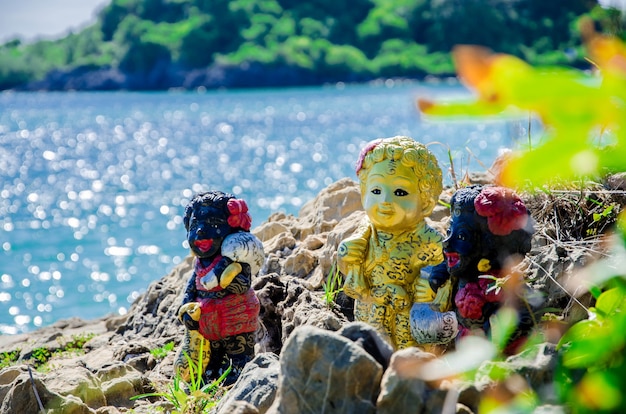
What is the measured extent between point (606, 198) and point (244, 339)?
2263 millimetres

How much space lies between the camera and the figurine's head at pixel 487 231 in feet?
12.1

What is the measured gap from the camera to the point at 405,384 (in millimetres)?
2629

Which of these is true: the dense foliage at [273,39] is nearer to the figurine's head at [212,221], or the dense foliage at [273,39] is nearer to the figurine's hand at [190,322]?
the figurine's head at [212,221]

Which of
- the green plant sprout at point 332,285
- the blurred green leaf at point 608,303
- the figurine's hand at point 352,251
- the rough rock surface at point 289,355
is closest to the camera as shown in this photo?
the blurred green leaf at point 608,303

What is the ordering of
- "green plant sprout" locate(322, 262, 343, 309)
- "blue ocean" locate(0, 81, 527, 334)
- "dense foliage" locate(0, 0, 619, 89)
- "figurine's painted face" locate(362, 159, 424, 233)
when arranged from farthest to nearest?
"dense foliage" locate(0, 0, 619, 89) < "blue ocean" locate(0, 81, 527, 334) < "green plant sprout" locate(322, 262, 343, 309) < "figurine's painted face" locate(362, 159, 424, 233)

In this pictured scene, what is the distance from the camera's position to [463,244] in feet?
12.3

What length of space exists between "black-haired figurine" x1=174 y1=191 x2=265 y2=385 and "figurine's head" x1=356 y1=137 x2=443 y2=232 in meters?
0.83

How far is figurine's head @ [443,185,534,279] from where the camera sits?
369cm

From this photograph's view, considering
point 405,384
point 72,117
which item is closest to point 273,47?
point 72,117

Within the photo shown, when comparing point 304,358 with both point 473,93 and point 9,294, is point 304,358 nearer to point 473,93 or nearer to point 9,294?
point 473,93

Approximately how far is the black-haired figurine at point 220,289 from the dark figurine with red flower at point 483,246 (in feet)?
4.57

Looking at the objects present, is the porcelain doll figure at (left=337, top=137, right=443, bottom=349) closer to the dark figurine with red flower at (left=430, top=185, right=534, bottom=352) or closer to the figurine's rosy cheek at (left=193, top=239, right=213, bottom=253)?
the dark figurine with red flower at (left=430, top=185, right=534, bottom=352)

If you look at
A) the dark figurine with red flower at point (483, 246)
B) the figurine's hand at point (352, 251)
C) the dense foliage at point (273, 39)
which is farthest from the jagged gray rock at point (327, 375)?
the dense foliage at point (273, 39)

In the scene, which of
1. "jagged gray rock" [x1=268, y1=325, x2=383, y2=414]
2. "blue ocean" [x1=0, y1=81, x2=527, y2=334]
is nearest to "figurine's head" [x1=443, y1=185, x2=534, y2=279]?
"blue ocean" [x1=0, y1=81, x2=527, y2=334]
